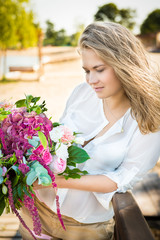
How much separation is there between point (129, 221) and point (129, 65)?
2.85 ft

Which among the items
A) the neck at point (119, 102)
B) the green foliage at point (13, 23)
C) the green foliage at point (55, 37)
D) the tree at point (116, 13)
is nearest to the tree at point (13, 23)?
the green foliage at point (13, 23)

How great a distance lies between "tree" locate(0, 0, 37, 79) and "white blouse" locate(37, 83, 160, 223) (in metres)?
13.8

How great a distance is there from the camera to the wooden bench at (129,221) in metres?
1.16

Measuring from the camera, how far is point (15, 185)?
121cm

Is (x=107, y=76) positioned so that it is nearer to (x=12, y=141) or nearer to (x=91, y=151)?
(x=91, y=151)

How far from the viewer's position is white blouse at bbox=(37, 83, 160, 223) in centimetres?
158

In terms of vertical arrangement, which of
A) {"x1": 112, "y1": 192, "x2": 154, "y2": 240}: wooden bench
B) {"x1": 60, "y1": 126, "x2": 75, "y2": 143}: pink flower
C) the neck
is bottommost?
{"x1": 112, "y1": 192, "x2": 154, "y2": 240}: wooden bench

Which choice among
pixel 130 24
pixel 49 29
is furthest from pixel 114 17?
pixel 49 29

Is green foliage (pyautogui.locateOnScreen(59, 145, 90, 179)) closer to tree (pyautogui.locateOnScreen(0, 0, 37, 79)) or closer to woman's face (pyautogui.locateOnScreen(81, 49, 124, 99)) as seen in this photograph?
woman's face (pyautogui.locateOnScreen(81, 49, 124, 99))

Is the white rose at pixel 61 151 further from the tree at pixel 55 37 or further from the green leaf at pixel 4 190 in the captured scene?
the tree at pixel 55 37

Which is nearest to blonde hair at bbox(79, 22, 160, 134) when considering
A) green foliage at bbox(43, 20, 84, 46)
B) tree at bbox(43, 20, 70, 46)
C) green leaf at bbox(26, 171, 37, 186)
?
green leaf at bbox(26, 171, 37, 186)

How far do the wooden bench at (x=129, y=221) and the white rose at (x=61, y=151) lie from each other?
41cm

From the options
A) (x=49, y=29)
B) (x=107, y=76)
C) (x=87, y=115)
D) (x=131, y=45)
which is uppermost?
(x=49, y=29)

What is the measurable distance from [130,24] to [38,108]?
91.1 meters
